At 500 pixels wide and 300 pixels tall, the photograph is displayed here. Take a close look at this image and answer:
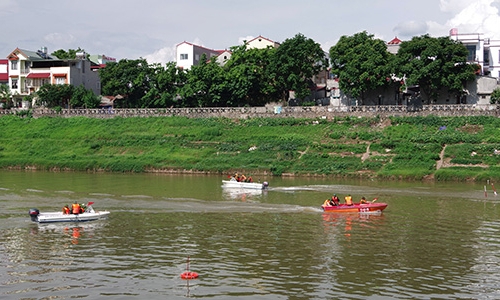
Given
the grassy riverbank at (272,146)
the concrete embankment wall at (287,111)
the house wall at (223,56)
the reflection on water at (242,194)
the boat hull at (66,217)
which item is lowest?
the boat hull at (66,217)

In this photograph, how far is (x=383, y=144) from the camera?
70125 mm

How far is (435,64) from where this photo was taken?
77.9 metres

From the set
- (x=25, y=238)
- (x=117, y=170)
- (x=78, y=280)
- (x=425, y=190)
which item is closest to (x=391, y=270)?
(x=78, y=280)

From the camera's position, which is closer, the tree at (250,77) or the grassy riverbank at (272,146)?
the grassy riverbank at (272,146)

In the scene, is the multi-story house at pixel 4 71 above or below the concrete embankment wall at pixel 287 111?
above

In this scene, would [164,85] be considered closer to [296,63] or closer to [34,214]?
[296,63]

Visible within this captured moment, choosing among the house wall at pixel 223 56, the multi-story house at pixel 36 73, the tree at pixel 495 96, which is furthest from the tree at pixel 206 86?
the tree at pixel 495 96

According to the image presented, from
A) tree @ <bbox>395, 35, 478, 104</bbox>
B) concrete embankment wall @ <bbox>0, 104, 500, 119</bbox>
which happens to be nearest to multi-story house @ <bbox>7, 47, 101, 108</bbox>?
concrete embankment wall @ <bbox>0, 104, 500, 119</bbox>

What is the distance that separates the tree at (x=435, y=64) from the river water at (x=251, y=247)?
2930cm

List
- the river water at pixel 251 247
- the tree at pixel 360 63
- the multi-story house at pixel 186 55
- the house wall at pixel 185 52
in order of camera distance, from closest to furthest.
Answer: the river water at pixel 251 247
the tree at pixel 360 63
the house wall at pixel 185 52
the multi-story house at pixel 186 55

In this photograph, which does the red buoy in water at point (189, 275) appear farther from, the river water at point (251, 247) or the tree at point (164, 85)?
the tree at point (164, 85)

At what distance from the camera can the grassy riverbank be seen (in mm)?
65250

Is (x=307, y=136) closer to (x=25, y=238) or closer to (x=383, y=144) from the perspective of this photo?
(x=383, y=144)

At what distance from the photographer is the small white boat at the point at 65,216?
1469 inches
